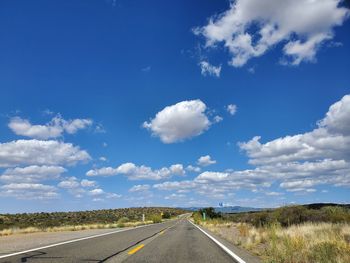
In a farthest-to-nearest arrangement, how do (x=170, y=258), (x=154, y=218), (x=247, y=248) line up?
(x=154, y=218)
(x=247, y=248)
(x=170, y=258)

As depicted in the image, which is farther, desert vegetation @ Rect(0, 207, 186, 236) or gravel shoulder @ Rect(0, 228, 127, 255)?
desert vegetation @ Rect(0, 207, 186, 236)

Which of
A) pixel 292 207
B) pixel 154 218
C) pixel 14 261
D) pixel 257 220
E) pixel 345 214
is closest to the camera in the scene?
pixel 14 261

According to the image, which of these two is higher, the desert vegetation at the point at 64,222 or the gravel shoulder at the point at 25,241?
the desert vegetation at the point at 64,222

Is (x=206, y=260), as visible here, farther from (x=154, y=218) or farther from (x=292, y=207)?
(x=154, y=218)

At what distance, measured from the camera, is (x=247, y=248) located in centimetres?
1447

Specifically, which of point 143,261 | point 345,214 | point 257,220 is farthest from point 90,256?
point 257,220

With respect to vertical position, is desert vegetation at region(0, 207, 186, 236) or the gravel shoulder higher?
desert vegetation at region(0, 207, 186, 236)

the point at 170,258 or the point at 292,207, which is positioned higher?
the point at 292,207

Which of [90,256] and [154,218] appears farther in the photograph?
[154,218]

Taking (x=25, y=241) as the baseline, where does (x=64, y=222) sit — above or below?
above

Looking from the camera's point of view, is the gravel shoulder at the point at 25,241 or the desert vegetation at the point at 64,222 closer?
the gravel shoulder at the point at 25,241

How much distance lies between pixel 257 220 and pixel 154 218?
3265cm

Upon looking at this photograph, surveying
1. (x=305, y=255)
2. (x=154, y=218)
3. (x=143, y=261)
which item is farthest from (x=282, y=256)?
(x=154, y=218)

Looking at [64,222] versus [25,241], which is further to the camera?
[64,222]
